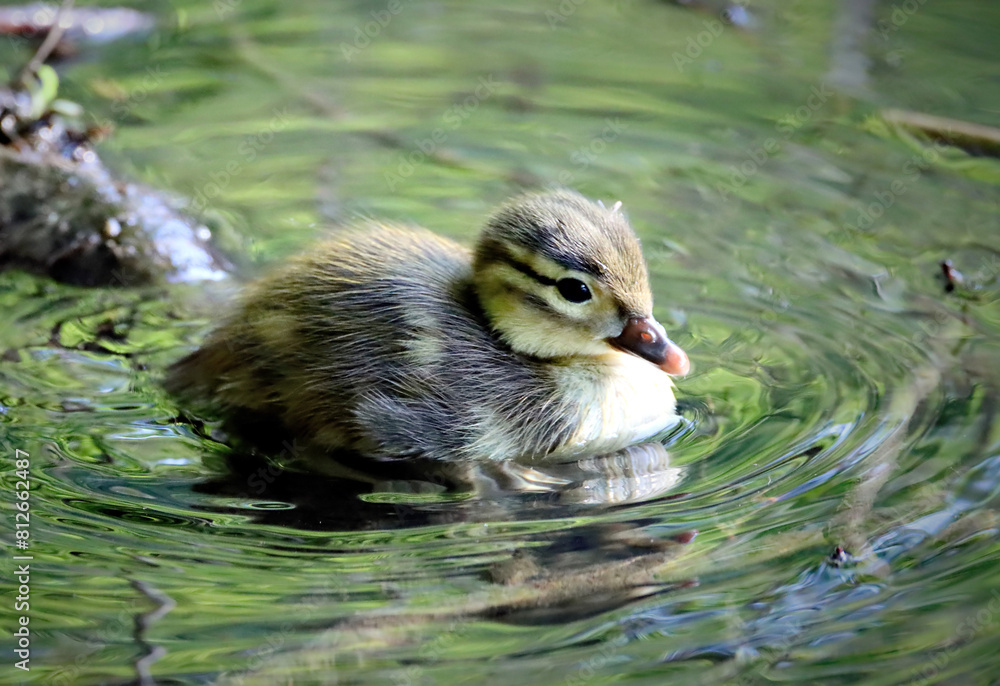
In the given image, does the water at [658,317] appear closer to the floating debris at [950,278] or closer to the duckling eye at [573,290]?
the floating debris at [950,278]

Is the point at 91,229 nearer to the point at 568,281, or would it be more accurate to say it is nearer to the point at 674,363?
the point at 568,281

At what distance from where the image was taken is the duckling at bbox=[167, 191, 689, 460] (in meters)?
4.39

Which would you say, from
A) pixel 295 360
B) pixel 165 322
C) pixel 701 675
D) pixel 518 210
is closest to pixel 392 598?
pixel 701 675

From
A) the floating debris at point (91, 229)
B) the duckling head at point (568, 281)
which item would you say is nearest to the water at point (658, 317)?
the floating debris at point (91, 229)

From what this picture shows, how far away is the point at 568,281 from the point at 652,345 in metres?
0.36

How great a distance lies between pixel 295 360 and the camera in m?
4.51

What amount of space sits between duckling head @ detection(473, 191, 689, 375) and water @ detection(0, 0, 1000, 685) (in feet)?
1.52

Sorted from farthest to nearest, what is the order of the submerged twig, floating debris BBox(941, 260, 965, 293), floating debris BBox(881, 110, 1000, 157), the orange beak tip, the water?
floating debris BBox(881, 110, 1000, 157) → floating debris BBox(941, 260, 965, 293) → the orange beak tip → the water → the submerged twig

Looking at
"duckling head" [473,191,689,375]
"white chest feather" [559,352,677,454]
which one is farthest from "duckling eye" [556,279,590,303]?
"white chest feather" [559,352,677,454]

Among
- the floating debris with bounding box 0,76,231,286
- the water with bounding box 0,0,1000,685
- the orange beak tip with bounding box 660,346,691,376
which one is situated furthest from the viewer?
the floating debris with bounding box 0,76,231,286

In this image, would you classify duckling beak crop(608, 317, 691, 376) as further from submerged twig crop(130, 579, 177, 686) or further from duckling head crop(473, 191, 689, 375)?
submerged twig crop(130, 579, 177, 686)

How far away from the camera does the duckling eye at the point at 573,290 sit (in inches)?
173

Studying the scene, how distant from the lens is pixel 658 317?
17.8ft

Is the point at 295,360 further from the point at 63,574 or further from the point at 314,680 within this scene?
the point at 314,680
